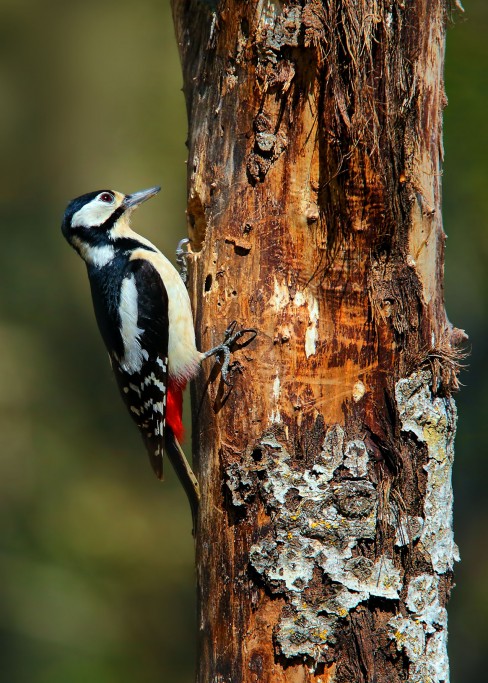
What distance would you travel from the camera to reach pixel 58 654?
807 centimetres

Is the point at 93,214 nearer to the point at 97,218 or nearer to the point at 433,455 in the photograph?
the point at 97,218

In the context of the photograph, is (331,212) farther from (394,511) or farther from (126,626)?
(126,626)

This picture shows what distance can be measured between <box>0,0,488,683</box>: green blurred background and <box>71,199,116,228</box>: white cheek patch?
11.6 feet

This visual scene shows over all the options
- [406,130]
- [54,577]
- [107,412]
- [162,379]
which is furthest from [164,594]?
[406,130]

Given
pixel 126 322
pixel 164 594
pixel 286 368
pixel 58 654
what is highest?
pixel 126 322

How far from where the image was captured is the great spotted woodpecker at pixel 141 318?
3.97 meters

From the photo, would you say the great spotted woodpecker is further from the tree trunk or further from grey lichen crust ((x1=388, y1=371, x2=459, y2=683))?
grey lichen crust ((x1=388, y1=371, x2=459, y2=683))

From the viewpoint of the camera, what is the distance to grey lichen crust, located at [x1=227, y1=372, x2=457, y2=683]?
9.46ft

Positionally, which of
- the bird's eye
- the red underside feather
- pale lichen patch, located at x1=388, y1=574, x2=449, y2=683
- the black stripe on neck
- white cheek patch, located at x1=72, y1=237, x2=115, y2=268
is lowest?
pale lichen patch, located at x1=388, y1=574, x2=449, y2=683

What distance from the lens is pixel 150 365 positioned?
4.14m

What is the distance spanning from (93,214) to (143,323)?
75 centimetres

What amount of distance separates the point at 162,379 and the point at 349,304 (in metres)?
1.33

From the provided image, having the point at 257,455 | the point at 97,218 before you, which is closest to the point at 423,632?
the point at 257,455

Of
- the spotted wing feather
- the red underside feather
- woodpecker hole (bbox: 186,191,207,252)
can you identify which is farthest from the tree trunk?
the red underside feather
